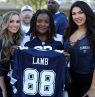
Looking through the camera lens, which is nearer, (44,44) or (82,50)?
(82,50)

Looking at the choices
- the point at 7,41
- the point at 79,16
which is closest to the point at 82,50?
the point at 79,16

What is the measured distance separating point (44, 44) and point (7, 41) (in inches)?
21.7

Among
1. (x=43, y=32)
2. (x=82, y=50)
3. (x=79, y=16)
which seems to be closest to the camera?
(x=82, y=50)

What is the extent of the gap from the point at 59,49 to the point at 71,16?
0.53 meters

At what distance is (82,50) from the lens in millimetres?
5051

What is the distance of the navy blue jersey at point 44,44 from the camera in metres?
5.21

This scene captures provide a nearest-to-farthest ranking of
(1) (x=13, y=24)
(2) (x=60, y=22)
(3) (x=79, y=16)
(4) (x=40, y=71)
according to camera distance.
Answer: (4) (x=40, y=71)
(3) (x=79, y=16)
(1) (x=13, y=24)
(2) (x=60, y=22)

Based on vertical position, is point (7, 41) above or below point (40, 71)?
above

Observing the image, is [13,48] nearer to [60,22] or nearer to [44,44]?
[44,44]

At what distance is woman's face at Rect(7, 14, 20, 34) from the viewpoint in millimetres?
5489


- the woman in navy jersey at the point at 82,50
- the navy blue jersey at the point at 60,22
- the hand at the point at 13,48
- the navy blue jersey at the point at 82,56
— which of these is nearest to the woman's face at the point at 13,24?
the hand at the point at 13,48

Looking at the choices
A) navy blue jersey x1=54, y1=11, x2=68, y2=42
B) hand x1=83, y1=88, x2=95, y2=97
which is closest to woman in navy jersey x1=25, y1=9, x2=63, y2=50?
hand x1=83, y1=88, x2=95, y2=97

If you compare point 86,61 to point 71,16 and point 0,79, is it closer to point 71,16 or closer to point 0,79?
point 71,16

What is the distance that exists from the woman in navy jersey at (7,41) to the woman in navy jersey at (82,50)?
2.57 ft
